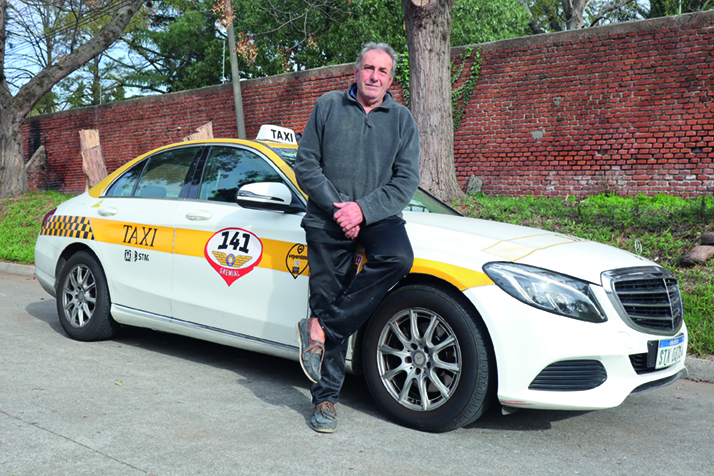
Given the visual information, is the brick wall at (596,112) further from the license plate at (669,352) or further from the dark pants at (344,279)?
the dark pants at (344,279)

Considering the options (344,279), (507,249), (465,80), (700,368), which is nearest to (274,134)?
(344,279)

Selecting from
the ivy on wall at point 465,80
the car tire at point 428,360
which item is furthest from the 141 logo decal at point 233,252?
the ivy on wall at point 465,80

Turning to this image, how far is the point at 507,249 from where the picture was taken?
3.22 metres

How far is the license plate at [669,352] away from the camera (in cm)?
315

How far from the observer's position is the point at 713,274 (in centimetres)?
582

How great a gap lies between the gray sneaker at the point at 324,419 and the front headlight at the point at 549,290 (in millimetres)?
1102

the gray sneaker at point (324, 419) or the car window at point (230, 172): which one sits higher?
the car window at point (230, 172)

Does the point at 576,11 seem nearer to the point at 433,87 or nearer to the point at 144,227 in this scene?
the point at 433,87

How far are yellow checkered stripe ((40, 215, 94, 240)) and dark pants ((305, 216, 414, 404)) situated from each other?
8.35 ft

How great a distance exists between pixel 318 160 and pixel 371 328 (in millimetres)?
974

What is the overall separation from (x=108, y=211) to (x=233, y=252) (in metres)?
1.55

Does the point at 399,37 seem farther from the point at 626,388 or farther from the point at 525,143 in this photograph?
the point at 626,388

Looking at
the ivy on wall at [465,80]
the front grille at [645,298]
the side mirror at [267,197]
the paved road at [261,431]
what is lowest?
the paved road at [261,431]

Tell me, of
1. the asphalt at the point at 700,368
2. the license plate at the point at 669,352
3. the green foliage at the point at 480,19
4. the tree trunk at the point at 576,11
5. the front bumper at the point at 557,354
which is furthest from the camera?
the green foliage at the point at 480,19
